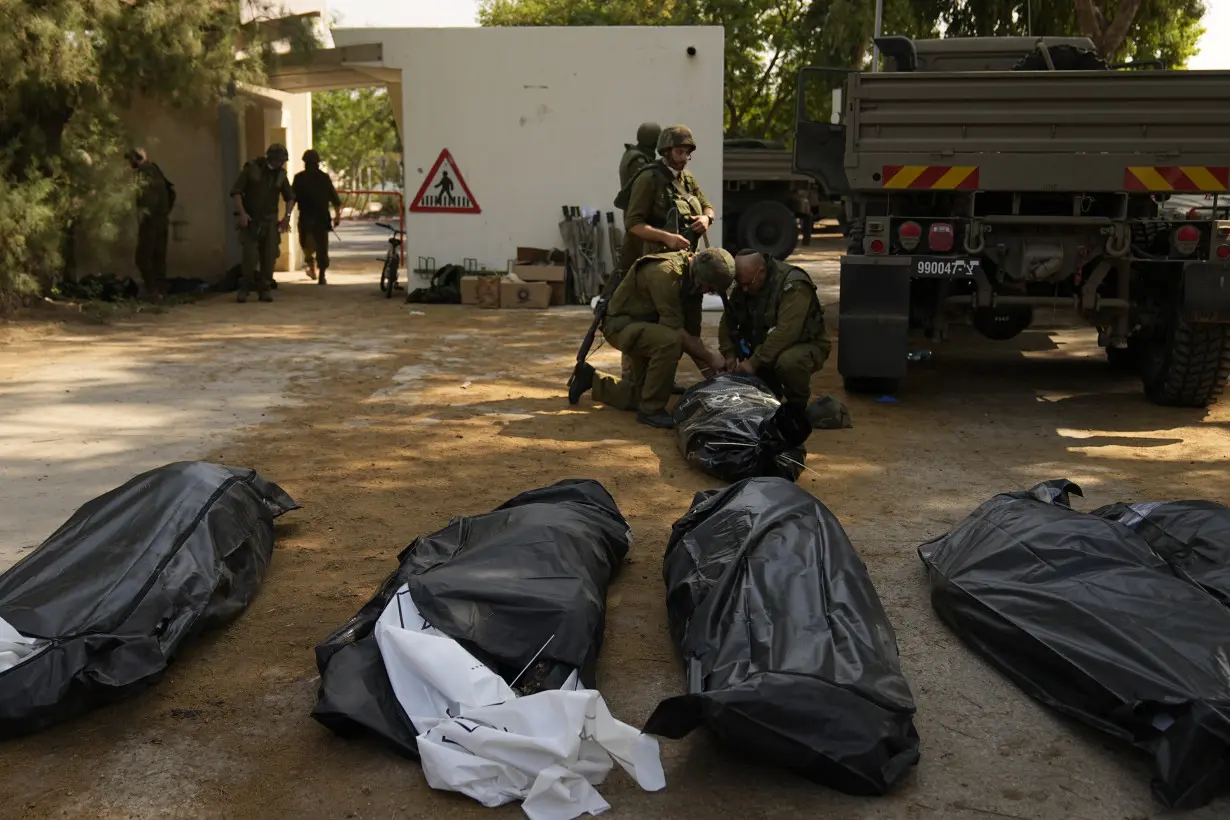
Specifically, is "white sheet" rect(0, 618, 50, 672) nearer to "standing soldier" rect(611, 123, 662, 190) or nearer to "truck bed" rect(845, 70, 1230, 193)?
"truck bed" rect(845, 70, 1230, 193)

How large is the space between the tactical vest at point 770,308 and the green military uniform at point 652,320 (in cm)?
37

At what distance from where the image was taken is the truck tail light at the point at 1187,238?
6.80 meters

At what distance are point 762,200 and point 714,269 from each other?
12.8 metres

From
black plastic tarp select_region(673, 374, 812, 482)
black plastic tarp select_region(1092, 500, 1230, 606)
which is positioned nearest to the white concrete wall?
black plastic tarp select_region(673, 374, 812, 482)

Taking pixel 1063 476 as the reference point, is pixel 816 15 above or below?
above

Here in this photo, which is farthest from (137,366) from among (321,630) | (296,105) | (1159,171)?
(296,105)

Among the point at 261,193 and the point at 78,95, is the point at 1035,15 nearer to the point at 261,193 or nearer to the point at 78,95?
the point at 261,193

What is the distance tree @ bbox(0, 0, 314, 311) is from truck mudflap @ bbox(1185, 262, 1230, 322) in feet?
29.2

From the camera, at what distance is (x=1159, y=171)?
6.66 meters

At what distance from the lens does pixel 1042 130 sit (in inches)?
267

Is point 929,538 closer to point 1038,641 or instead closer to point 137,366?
point 1038,641

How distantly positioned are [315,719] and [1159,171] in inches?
225

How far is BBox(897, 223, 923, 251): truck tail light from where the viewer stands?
23.1ft

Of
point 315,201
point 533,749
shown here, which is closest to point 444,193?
point 315,201
